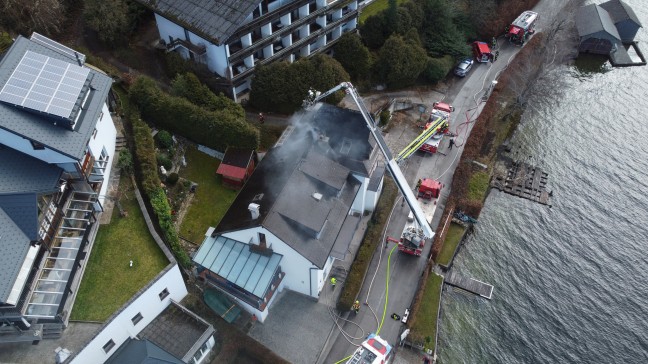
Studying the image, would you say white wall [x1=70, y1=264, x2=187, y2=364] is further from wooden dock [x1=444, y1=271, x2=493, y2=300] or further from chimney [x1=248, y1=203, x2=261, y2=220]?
wooden dock [x1=444, y1=271, x2=493, y2=300]

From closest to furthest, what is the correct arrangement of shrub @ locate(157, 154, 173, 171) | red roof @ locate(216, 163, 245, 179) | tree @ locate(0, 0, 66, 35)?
shrub @ locate(157, 154, 173, 171), red roof @ locate(216, 163, 245, 179), tree @ locate(0, 0, 66, 35)

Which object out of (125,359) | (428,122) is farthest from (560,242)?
(125,359)

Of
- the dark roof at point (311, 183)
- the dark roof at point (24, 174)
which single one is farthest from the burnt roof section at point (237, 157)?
the dark roof at point (24, 174)

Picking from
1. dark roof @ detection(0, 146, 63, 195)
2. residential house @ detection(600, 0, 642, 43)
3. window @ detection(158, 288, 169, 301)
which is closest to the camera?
dark roof @ detection(0, 146, 63, 195)

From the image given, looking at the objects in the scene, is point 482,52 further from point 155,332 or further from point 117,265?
point 155,332

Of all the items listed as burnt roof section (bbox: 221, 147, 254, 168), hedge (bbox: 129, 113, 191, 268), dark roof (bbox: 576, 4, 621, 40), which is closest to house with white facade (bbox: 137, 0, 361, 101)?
burnt roof section (bbox: 221, 147, 254, 168)

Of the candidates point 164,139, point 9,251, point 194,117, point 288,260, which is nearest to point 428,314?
point 288,260
